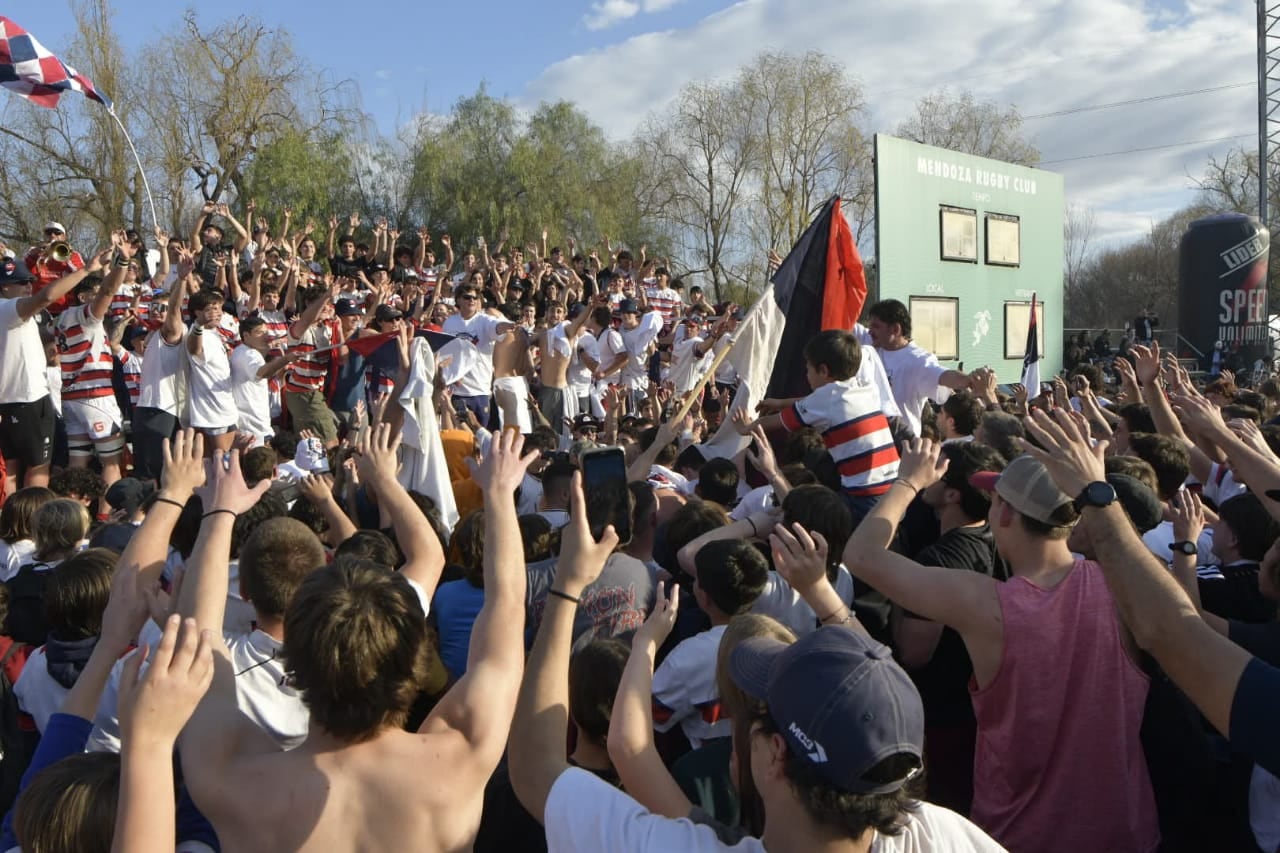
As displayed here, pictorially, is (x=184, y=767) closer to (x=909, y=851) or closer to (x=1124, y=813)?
(x=909, y=851)

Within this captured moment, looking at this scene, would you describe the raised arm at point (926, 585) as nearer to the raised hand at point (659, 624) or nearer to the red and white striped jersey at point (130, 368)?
the raised hand at point (659, 624)

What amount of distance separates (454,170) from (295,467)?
97.5ft

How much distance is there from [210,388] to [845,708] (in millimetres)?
8024

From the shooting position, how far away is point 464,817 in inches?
80.0

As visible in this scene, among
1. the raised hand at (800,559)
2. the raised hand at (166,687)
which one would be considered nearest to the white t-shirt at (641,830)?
the raised hand at (166,687)

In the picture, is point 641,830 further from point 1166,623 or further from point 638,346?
point 638,346

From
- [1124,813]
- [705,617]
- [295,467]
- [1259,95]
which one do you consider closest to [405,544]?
[705,617]

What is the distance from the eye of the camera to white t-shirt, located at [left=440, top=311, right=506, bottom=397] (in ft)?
35.8

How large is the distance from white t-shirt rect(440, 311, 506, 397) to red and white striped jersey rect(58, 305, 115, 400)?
10.8 feet

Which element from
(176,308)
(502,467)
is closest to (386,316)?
(176,308)

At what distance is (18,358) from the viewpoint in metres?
7.89

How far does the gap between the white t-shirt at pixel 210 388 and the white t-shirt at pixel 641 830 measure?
761cm

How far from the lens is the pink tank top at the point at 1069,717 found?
8.71 ft

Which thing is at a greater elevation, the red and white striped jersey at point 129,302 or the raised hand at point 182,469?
the red and white striped jersey at point 129,302
